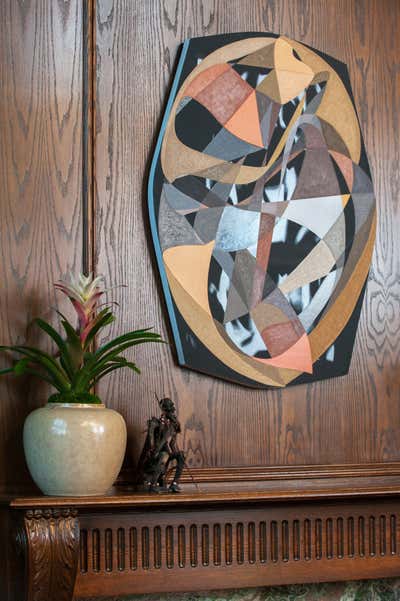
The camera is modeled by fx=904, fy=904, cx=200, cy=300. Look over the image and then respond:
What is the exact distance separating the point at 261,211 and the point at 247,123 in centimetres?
23

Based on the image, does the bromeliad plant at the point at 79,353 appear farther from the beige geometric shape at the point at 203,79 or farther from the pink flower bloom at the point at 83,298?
the beige geometric shape at the point at 203,79

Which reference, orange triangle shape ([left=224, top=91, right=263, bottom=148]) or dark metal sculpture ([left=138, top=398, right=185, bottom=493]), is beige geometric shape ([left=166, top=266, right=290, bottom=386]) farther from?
orange triangle shape ([left=224, top=91, right=263, bottom=148])

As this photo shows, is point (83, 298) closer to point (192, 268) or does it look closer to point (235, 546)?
point (192, 268)

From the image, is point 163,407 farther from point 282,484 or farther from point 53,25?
point 53,25

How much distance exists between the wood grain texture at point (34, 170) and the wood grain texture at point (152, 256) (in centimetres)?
7

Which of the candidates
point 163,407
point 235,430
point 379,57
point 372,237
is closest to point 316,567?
point 235,430

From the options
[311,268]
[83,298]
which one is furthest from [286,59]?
[83,298]

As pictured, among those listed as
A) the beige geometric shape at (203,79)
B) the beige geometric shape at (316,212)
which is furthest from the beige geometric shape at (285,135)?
the beige geometric shape at (203,79)

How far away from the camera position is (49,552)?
1865 millimetres

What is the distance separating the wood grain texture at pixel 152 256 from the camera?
223cm

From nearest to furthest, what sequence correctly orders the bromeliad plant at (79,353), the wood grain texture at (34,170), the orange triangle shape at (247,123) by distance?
the bromeliad plant at (79,353), the wood grain texture at (34,170), the orange triangle shape at (247,123)

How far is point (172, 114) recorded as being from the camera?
228 centimetres

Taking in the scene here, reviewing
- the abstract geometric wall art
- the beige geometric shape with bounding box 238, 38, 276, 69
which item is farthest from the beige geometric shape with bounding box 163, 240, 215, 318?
the beige geometric shape with bounding box 238, 38, 276, 69

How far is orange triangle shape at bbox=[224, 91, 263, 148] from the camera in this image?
2.34 meters
